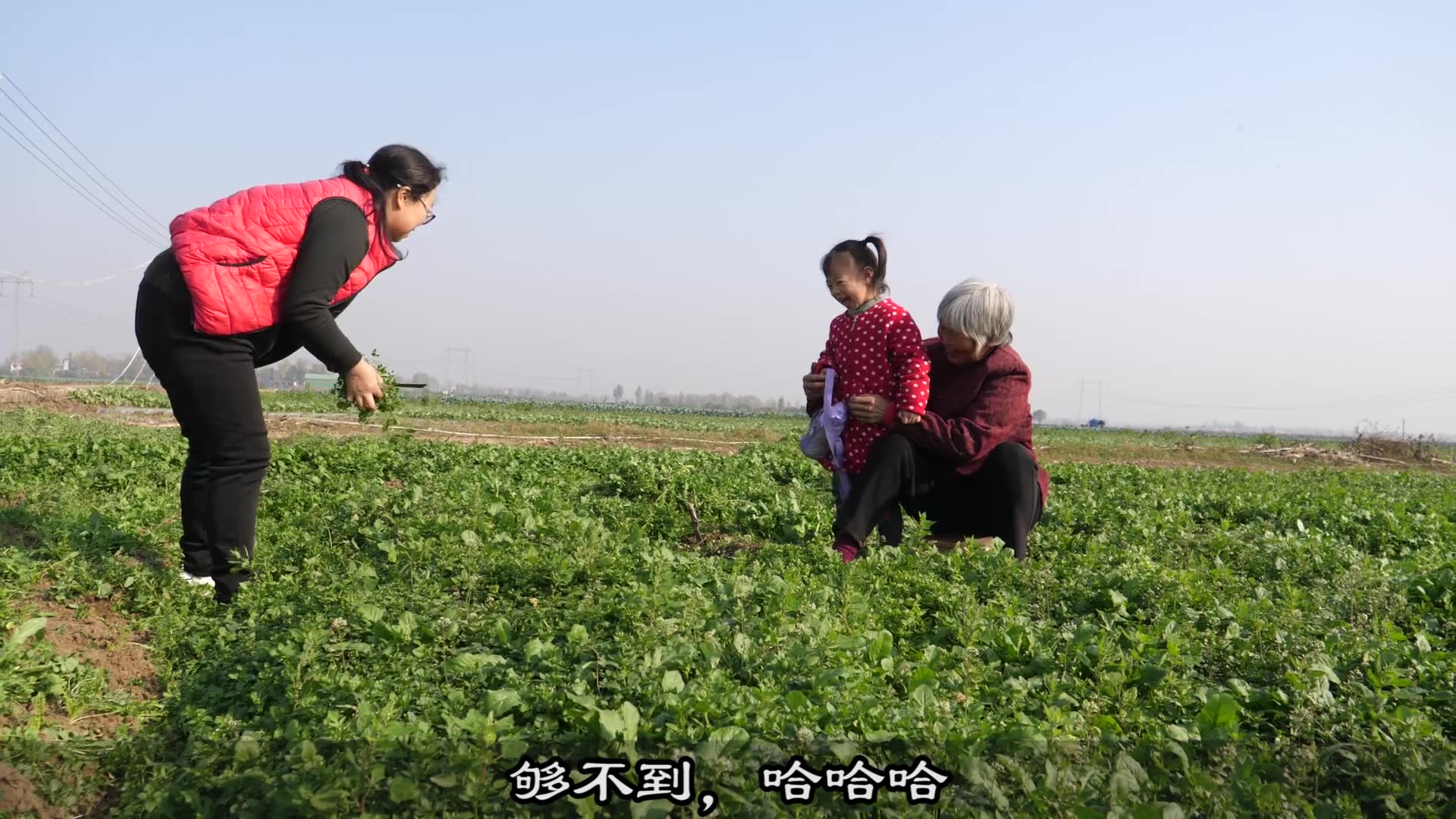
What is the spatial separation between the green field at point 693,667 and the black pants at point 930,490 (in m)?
0.27

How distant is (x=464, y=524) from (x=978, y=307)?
2465 millimetres

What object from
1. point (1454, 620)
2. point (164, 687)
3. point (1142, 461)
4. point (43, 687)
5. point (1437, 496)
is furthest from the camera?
point (1142, 461)

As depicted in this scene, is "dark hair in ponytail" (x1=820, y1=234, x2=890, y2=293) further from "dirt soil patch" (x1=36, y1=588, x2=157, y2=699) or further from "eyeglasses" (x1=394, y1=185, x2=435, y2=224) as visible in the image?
"dirt soil patch" (x1=36, y1=588, x2=157, y2=699)

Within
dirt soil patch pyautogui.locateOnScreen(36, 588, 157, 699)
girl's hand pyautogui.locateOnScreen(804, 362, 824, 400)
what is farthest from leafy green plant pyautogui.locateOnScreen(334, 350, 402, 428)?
girl's hand pyautogui.locateOnScreen(804, 362, 824, 400)

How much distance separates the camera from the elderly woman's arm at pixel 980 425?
4.22m

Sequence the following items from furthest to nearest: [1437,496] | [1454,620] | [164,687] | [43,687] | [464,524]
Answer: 1. [1437,496]
2. [464,524]
3. [1454,620]
4. [164,687]
5. [43,687]

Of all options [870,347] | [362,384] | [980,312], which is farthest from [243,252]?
[980,312]

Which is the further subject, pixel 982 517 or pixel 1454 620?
pixel 982 517

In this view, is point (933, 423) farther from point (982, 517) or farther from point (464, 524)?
point (464, 524)

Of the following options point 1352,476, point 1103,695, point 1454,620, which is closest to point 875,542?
point 1103,695

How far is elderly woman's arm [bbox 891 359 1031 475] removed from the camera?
4219 mm

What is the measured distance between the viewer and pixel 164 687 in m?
3.04

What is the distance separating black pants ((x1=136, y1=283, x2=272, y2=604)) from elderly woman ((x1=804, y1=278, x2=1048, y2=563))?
2.47 m

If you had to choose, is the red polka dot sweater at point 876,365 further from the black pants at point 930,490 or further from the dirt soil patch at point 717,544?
the dirt soil patch at point 717,544
